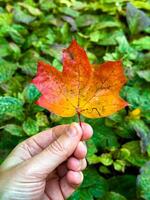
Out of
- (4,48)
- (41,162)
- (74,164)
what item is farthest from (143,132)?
(4,48)

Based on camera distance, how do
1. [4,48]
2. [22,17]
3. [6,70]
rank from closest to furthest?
[6,70] → [4,48] → [22,17]

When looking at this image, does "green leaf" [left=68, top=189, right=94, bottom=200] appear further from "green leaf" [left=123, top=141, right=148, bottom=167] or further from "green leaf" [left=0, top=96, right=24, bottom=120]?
"green leaf" [left=0, top=96, right=24, bottom=120]

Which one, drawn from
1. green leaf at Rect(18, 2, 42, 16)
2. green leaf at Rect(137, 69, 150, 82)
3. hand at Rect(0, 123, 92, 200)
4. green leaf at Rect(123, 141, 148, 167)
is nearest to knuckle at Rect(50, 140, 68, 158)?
hand at Rect(0, 123, 92, 200)

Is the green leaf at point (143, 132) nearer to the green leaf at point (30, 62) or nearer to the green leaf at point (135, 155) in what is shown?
the green leaf at point (135, 155)

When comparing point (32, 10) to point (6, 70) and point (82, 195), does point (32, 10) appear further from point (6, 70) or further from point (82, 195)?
point (82, 195)

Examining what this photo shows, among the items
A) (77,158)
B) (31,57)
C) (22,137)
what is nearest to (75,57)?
(77,158)

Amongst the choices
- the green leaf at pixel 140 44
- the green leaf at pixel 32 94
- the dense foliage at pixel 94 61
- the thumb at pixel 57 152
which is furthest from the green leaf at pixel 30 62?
the thumb at pixel 57 152
